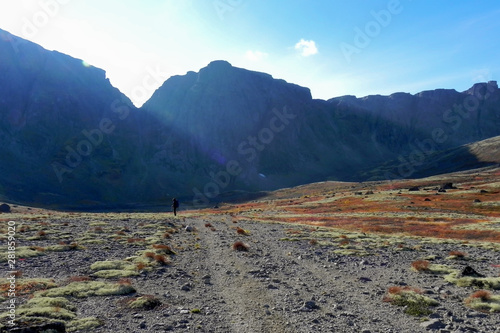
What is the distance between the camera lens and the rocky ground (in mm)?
10492

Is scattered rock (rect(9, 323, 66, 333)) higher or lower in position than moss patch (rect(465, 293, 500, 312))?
higher

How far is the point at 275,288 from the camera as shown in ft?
47.5

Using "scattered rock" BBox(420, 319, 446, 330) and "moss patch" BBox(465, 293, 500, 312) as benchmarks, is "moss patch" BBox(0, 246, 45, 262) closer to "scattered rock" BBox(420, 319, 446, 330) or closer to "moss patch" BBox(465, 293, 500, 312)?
"scattered rock" BBox(420, 319, 446, 330)

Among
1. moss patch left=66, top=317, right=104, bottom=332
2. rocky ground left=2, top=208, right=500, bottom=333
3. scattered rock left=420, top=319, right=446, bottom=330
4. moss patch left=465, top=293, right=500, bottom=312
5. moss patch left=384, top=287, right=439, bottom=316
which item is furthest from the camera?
moss patch left=465, top=293, right=500, bottom=312

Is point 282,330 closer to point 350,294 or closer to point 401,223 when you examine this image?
point 350,294

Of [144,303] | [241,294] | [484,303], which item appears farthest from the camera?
[241,294]

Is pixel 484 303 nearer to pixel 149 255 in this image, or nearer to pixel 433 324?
pixel 433 324

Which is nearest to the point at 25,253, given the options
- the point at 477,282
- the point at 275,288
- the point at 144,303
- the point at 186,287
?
the point at 186,287

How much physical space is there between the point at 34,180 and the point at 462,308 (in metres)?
194

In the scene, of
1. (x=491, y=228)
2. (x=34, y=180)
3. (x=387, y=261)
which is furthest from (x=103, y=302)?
(x=34, y=180)

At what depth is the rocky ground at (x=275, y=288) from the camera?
1049 cm

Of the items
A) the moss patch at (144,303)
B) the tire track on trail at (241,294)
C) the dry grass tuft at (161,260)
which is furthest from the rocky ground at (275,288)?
the dry grass tuft at (161,260)

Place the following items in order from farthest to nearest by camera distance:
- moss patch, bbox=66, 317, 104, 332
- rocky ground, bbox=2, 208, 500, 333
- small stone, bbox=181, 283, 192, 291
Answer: small stone, bbox=181, 283, 192, 291, rocky ground, bbox=2, 208, 500, 333, moss patch, bbox=66, 317, 104, 332

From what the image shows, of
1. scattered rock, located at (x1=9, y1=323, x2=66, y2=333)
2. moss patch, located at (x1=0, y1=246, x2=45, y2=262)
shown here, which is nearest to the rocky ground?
moss patch, located at (x1=0, y1=246, x2=45, y2=262)
